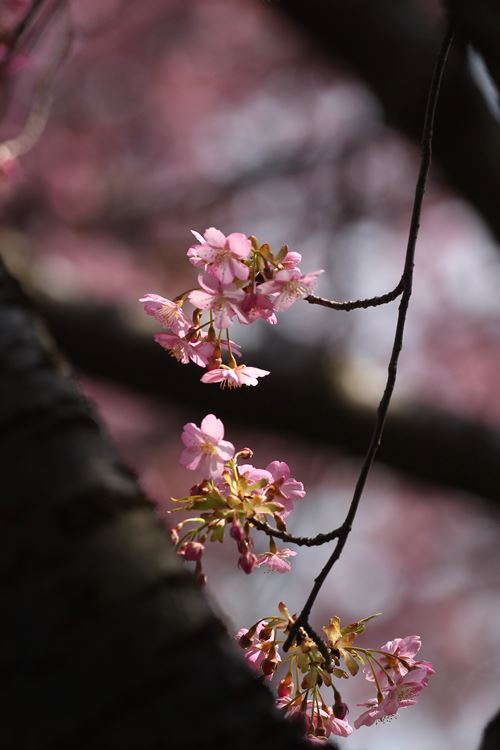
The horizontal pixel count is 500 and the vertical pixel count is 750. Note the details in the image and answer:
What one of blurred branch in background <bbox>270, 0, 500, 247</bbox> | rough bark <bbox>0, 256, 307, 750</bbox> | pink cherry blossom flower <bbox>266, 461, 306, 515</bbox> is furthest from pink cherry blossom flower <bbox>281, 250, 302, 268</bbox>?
blurred branch in background <bbox>270, 0, 500, 247</bbox>

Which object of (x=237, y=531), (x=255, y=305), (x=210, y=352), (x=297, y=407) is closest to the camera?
(x=237, y=531)

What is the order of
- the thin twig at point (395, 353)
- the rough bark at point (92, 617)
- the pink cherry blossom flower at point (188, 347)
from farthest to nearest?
the pink cherry blossom flower at point (188, 347)
the thin twig at point (395, 353)
the rough bark at point (92, 617)

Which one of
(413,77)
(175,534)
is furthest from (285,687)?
(413,77)

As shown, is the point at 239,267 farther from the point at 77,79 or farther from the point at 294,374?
the point at 77,79

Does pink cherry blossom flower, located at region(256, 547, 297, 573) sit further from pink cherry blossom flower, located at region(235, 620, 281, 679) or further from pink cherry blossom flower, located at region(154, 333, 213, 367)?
pink cherry blossom flower, located at region(154, 333, 213, 367)

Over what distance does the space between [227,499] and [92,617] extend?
423mm

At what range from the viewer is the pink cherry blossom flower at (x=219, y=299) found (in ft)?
3.49

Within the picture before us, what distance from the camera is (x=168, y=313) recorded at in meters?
1.19

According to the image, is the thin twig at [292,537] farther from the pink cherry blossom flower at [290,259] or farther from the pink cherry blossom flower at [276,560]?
the pink cherry blossom flower at [290,259]

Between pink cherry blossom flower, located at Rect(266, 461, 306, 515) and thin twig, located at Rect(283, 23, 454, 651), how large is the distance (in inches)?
3.8

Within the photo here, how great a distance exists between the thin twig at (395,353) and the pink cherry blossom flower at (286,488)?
97 millimetres

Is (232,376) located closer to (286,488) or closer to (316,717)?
(286,488)

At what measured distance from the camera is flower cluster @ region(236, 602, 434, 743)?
1.02m

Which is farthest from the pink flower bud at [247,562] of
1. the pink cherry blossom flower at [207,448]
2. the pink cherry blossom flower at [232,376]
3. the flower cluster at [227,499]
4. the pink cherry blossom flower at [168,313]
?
the pink cherry blossom flower at [168,313]
